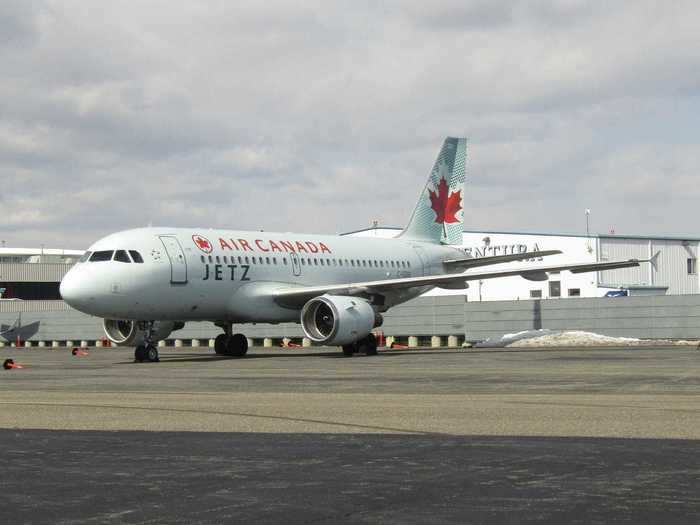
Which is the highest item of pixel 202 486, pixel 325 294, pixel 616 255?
pixel 616 255

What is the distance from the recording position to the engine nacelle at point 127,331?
37.6 m

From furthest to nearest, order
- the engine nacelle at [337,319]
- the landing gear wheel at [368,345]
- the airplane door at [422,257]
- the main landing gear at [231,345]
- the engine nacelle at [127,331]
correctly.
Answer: the airplane door at [422,257], the main landing gear at [231,345], the landing gear wheel at [368,345], the engine nacelle at [127,331], the engine nacelle at [337,319]

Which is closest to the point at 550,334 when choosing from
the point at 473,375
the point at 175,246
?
the point at 175,246

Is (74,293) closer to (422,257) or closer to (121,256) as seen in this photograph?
(121,256)

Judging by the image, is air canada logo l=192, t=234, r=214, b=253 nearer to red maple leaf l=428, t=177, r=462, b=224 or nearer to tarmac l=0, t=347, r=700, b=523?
red maple leaf l=428, t=177, r=462, b=224

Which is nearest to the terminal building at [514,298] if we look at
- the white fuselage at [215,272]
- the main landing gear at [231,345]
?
the white fuselage at [215,272]

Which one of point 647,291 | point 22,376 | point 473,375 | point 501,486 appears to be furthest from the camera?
point 647,291

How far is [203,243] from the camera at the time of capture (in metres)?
36.2

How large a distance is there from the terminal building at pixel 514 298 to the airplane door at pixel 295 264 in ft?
38.1

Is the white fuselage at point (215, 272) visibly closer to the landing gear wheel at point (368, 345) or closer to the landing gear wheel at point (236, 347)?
the landing gear wheel at point (236, 347)

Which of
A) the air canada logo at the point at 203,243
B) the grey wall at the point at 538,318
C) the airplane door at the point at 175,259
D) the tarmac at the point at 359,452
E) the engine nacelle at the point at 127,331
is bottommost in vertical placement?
the tarmac at the point at 359,452

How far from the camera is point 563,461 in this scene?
30.3 ft

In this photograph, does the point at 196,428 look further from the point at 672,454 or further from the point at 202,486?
the point at 672,454

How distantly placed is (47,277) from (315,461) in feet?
301
